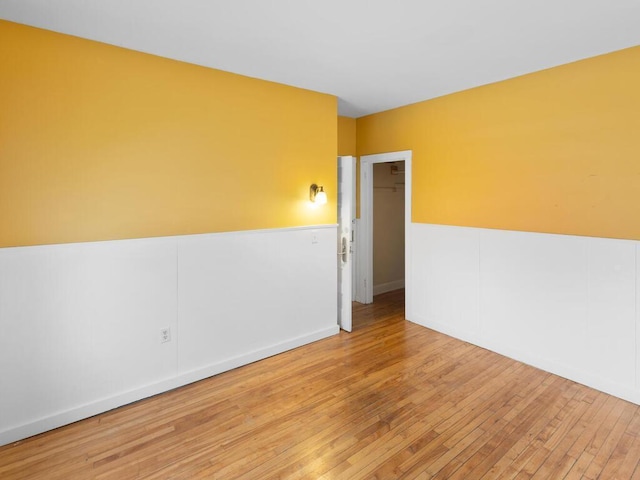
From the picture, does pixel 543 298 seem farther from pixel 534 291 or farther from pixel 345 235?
pixel 345 235

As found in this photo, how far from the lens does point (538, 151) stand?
311cm

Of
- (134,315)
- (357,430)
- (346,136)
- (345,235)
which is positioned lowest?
(357,430)

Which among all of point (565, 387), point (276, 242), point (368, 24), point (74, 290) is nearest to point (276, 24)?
point (368, 24)

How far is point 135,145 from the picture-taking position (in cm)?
264

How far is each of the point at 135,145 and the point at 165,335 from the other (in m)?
1.48

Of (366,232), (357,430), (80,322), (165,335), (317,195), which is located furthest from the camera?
(366,232)

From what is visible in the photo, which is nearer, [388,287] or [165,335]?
[165,335]

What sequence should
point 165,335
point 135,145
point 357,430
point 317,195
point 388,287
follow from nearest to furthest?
point 357,430 → point 135,145 → point 165,335 → point 317,195 → point 388,287

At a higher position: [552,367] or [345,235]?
[345,235]

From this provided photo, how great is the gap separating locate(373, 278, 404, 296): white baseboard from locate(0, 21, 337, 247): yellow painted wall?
2.40 meters

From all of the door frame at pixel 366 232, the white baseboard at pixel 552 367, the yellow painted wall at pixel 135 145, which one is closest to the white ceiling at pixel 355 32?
the yellow painted wall at pixel 135 145

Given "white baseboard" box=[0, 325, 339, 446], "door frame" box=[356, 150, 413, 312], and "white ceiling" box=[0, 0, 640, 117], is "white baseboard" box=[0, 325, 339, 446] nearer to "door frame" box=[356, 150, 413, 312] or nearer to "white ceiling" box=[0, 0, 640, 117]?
"door frame" box=[356, 150, 413, 312]

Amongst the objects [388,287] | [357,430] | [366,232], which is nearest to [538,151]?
[366,232]

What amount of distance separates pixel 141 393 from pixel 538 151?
384cm
